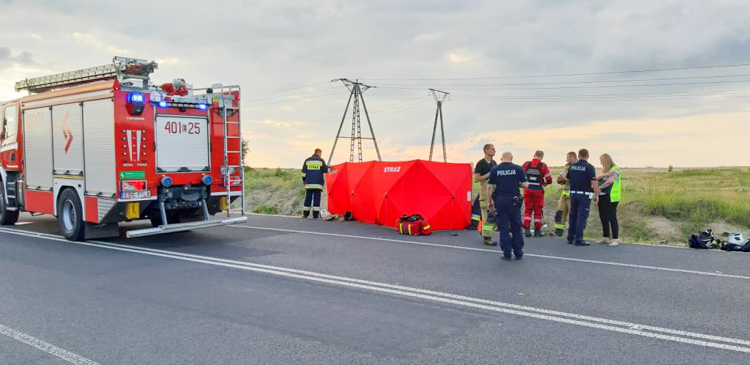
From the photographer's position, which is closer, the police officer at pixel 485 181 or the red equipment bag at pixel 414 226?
the police officer at pixel 485 181

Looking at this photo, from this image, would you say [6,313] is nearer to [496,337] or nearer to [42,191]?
[496,337]

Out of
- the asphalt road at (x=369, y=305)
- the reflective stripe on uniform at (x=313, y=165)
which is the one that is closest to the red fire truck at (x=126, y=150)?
the asphalt road at (x=369, y=305)

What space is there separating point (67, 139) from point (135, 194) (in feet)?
7.29

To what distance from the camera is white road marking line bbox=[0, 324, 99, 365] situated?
4.50 meters

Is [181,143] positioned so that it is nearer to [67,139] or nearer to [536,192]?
[67,139]

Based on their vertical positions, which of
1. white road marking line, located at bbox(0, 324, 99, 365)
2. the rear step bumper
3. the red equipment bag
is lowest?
white road marking line, located at bbox(0, 324, 99, 365)

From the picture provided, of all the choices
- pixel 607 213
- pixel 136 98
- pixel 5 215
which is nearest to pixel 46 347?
pixel 136 98

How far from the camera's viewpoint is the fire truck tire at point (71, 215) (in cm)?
1097

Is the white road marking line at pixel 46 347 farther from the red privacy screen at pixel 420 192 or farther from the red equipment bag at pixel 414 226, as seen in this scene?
the red privacy screen at pixel 420 192

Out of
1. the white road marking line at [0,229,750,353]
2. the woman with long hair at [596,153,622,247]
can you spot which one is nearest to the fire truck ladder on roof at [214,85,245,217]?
the white road marking line at [0,229,750,353]

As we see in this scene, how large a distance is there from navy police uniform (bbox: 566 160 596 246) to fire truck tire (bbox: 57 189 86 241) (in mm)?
9746

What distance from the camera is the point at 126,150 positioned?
10133mm

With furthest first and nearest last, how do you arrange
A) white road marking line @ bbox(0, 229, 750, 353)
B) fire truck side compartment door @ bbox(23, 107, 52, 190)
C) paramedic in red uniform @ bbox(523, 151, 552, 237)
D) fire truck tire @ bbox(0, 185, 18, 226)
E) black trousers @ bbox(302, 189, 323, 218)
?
1. black trousers @ bbox(302, 189, 323, 218)
2. fire truck tire @ bbox(0, 185, 18, 226)
3. paramedic in red uniform @ bbox(523, 151, 552, 237)
4. fire truck side compartment door @ bbox(23, 107, 52, 190)
5. white road marking line @ bbox(0, 229, 750, 353)

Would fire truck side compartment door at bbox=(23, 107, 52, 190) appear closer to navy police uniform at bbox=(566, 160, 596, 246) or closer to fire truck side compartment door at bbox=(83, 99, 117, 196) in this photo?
fire truck side compartment door at bbox=(83, 99, 117, 196)
